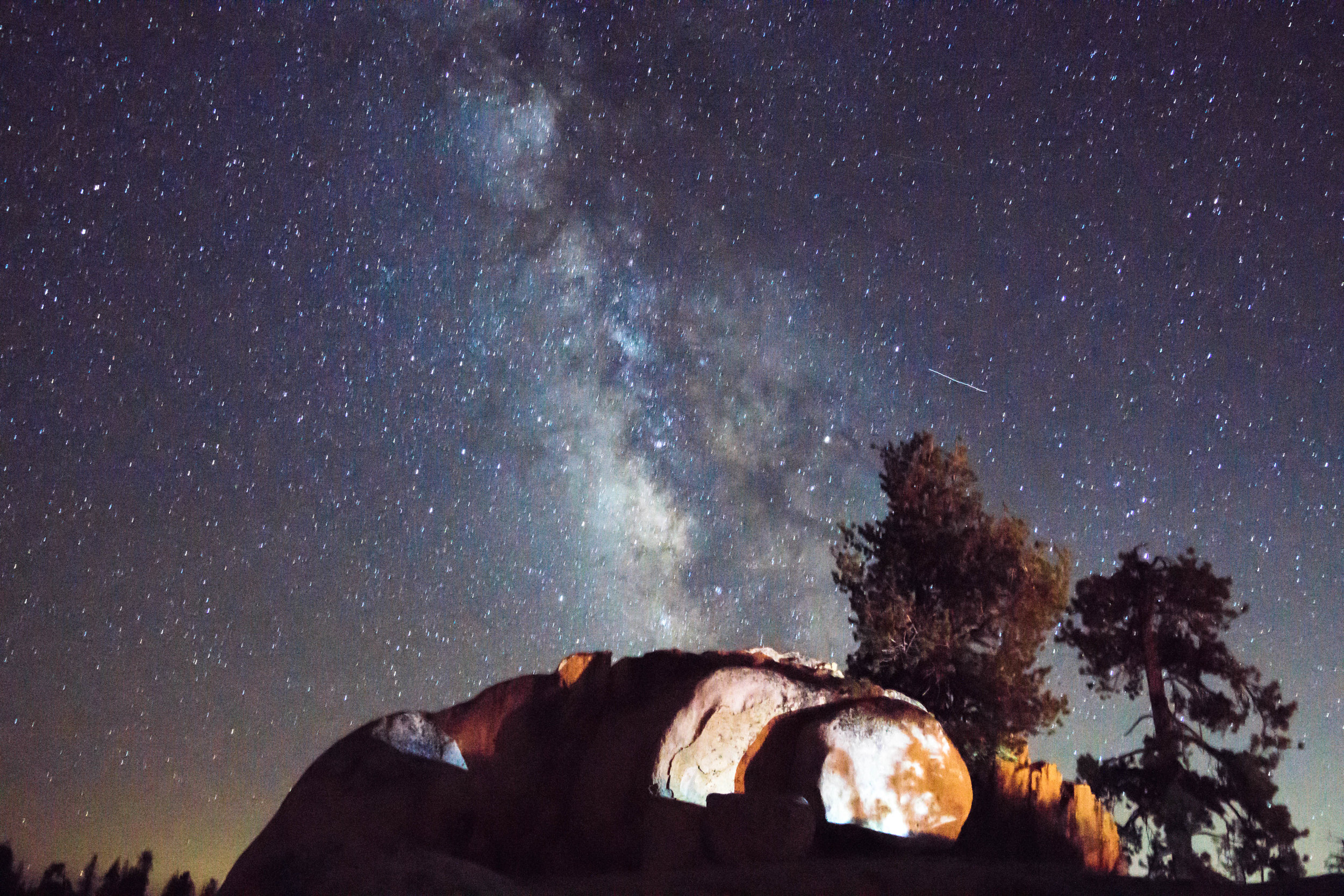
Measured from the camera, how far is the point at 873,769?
57.5 feet

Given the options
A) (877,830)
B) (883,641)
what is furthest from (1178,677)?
(877,830)

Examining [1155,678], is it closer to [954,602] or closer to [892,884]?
[954,602]

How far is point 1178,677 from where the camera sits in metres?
25.5

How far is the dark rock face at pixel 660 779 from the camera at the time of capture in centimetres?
1706

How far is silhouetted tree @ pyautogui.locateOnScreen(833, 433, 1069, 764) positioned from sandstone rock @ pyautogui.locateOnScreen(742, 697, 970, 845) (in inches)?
188

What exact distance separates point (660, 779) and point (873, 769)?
412 cm

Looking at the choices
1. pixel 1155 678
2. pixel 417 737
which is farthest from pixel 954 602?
pixel 417 737

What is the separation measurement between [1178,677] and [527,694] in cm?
1774

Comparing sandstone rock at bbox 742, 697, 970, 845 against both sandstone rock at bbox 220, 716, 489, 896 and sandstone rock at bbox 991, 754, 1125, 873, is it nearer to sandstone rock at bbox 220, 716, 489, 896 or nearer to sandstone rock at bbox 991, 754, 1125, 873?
sandstone rock at bbox 991, 754, 1125, 873

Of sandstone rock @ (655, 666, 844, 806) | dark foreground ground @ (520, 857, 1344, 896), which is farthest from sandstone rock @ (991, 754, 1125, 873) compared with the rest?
dark foreground ground @ (520, 857, 1344, 896)

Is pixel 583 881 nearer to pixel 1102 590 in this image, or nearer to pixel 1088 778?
pixel 1088 778

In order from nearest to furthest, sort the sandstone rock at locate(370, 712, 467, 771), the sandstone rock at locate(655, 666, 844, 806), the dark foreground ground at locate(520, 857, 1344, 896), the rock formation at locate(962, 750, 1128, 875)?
the dark foreground ground at locate(520, 857, 1344, 896), the sandstone rock at locate(655, 666, 844, 806), the rock formation at locate(962, 750, 1128, 875), the sandstone rock at locate(370, 712, 467, 771)

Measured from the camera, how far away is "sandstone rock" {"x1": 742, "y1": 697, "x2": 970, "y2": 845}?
17.2 metres

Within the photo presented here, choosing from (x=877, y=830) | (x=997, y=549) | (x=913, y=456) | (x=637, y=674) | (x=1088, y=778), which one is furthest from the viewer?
(x=913, y=456)
